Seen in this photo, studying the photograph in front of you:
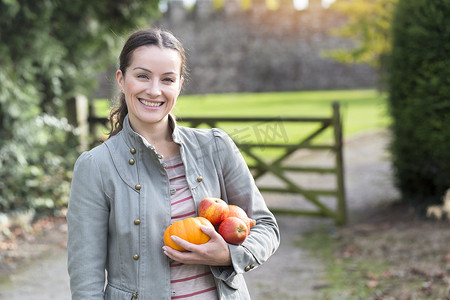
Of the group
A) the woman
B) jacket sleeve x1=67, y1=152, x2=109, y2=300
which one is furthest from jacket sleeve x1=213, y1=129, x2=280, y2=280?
jacket sleeve x1=67, y1=152, x2=109, y2=300

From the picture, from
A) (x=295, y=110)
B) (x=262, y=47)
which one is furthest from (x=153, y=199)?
(x=262, y=47)

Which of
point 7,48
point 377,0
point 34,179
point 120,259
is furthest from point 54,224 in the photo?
point 377,0

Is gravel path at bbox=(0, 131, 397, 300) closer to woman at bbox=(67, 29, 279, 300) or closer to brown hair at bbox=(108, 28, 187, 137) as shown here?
woman at bbox=(67, 29, 279, 300)

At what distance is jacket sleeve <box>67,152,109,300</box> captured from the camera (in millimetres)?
1660

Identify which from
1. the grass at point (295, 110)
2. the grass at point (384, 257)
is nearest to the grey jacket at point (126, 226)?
the grass at point (384, 257)

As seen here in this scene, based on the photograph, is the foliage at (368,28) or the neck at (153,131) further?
the foliage at (368,28)

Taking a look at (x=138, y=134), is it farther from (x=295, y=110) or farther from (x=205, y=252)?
(x=295, y=110)

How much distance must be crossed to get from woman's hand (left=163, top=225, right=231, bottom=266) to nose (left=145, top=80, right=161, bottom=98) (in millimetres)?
449

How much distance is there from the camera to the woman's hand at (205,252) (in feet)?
5.38

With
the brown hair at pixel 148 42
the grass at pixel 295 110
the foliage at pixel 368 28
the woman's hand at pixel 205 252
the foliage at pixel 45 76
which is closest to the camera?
the woman's hand at pixel 205 252

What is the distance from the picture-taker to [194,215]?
178cm

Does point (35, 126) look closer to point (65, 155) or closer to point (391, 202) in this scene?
point (65, 155)

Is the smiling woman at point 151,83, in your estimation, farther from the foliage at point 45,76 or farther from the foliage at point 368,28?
the foliage at point 368,28

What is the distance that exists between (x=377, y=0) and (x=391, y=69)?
432cm
